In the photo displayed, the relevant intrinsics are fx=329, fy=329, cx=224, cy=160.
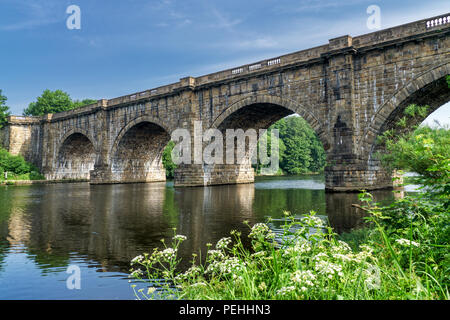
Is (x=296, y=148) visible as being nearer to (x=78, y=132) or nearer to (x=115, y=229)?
(x=78, y=132)

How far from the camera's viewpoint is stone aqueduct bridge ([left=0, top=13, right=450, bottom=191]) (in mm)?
17125

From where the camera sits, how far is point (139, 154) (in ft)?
130

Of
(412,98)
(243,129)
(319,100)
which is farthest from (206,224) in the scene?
(243,129)

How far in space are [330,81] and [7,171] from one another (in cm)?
3887

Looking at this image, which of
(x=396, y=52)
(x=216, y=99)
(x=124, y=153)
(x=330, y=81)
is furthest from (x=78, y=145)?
(x=396, y=52)

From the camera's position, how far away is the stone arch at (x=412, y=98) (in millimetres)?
16406

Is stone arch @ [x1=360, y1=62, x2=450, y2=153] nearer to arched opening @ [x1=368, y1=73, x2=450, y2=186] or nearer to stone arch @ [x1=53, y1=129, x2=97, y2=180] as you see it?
arched opening @ [x1=368, y1=73, x2=450, y2=186]

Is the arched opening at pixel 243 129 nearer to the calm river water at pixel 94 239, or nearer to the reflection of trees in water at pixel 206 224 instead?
the reflection of trees in water at pixel 206 224

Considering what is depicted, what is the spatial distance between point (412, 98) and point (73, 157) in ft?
140

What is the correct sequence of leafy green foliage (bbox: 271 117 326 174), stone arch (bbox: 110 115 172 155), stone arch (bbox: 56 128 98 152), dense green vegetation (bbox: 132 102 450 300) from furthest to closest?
leafy green foliage (bbox: 271 117 326 174) → stone arch (bbox: 56 128 98 152) → stone arch (bbox: 110 115 172 155) → dense green vegetation (bbox: 132 102 450 300)

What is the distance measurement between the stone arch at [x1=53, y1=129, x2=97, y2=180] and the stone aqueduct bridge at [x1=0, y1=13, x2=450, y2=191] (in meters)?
6.81

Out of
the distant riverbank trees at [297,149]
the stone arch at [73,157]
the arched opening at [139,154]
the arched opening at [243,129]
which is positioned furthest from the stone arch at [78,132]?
the distant riverbank trees at [297,149]

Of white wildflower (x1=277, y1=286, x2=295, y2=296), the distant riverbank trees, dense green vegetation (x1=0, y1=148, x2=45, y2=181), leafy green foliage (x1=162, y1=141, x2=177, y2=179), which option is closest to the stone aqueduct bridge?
dense green vegetation (x1=0, y1=148, x2=45, y2=181)
